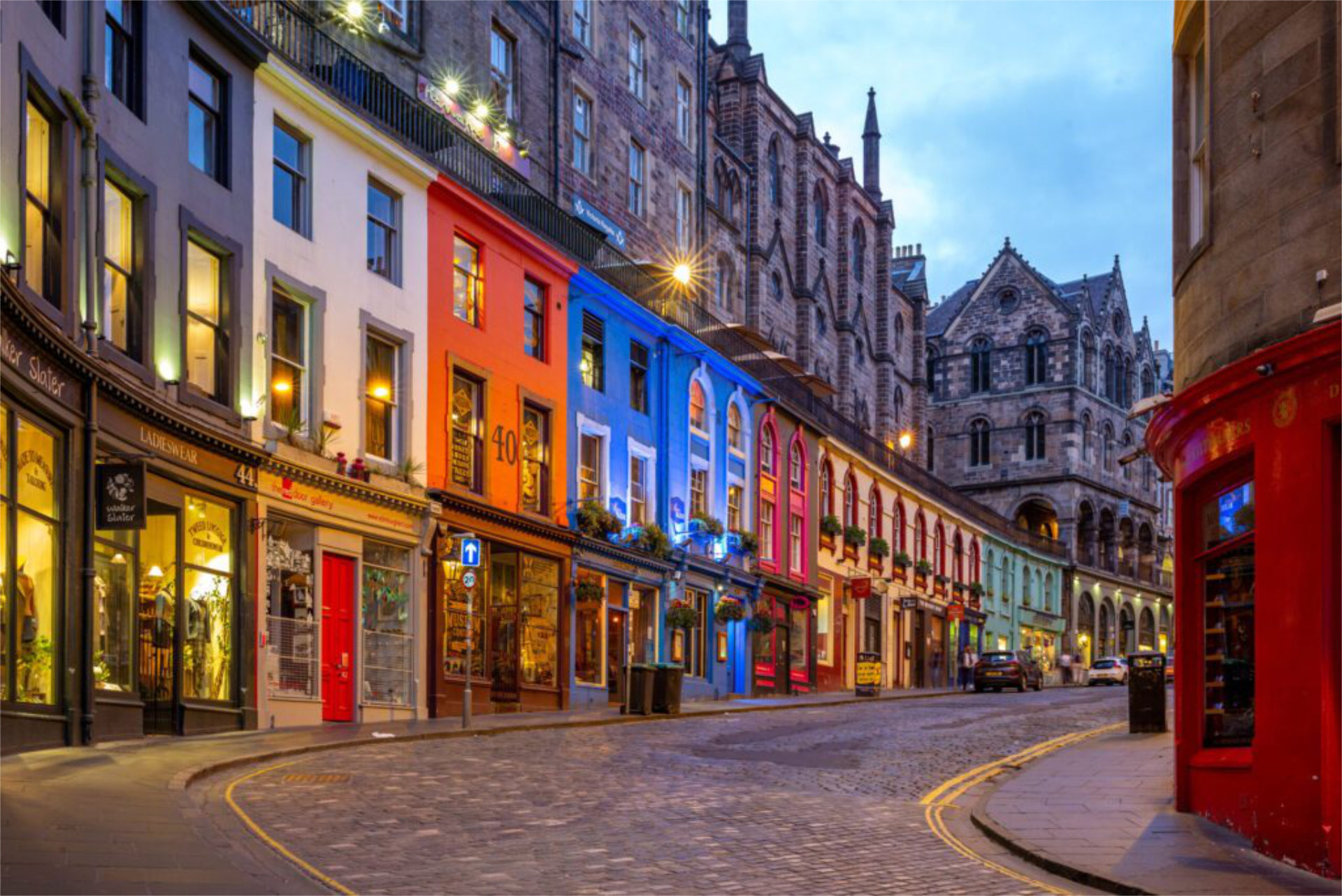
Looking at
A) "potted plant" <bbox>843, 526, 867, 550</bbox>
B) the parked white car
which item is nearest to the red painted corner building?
"potted plant" <bbox>843, 526, 867, 550</bbox>

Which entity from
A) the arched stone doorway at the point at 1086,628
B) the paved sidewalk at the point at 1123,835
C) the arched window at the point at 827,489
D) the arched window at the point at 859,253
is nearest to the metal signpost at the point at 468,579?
the paved sidewalk at the point at 1123,835

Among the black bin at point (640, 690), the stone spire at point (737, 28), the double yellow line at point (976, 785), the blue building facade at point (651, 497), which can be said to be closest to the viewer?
the double yellow line at point (976, 785)

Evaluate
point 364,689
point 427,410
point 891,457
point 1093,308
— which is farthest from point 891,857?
point 1093,308

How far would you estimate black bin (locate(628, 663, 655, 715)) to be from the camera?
29109 mm

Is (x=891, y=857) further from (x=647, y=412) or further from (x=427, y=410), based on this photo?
(x=647, y=412)

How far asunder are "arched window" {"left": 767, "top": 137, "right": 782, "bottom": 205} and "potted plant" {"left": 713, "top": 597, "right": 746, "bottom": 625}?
67.3 feet

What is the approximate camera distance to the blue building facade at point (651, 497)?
33.3 m

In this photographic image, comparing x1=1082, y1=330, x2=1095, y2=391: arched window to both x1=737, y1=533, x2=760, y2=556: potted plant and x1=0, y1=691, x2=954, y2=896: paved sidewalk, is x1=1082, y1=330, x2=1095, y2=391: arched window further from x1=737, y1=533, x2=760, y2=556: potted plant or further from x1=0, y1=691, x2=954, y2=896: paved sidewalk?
x1=0, y1=691, x2=954, y2=896: paved sidewalk

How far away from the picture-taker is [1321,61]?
1222 centimetres

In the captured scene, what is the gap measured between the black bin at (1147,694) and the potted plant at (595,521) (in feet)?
37.7

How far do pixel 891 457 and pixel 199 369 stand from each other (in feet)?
129

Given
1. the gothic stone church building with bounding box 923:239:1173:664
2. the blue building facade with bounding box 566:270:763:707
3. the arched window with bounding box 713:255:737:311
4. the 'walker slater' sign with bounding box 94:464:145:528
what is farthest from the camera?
the gothic stone church building with bounding box 923:239:1173:664

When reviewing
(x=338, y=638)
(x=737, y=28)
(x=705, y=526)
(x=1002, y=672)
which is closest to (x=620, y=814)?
(x=338, y=638)

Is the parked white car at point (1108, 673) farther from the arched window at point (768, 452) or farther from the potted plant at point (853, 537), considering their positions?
the arched window at point (768, 452)
